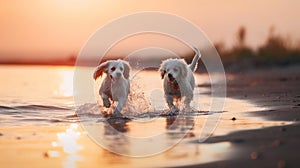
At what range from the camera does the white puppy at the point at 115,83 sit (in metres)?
11.5

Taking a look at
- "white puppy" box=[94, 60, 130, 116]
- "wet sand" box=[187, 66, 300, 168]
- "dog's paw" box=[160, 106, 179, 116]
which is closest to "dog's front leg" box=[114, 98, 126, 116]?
"white puppy" box=[94, 60, 130, 116]

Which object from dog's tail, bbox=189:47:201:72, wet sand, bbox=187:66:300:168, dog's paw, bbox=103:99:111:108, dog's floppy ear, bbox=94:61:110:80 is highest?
dog's tail, bbox=189:47:201:72

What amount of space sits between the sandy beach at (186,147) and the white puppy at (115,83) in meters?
1.23

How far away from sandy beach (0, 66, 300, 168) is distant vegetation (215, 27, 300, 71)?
722 inches

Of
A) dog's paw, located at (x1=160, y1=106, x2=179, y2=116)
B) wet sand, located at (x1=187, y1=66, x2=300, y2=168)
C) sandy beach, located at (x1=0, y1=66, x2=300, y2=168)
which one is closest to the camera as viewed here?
wet sand, located at (x1=187, y1=66, x2=300, y2=168)

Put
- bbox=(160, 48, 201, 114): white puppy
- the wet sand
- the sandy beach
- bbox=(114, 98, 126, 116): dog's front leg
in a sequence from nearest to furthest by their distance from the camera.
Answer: the wet sand, the sandy beach, bbox=(114, 98, 126, 116): dog's front leg, bbox=(160, 48, 201, 114): white puppy

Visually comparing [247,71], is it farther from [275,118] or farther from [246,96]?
[275,118]

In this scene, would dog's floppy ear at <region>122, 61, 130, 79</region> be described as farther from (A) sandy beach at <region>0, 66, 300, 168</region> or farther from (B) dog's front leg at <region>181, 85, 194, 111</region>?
(A) sandy beach at <region>0, 66, 300, 168</region>

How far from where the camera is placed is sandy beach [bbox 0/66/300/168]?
262 inches

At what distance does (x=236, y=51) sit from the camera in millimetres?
31109

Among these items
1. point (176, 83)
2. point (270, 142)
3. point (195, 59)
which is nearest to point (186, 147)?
point (270, 142)

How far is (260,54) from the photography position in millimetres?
30031

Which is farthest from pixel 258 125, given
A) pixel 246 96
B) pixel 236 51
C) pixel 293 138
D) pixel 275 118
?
pixel 236 51

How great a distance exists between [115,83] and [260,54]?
62.9 ft
